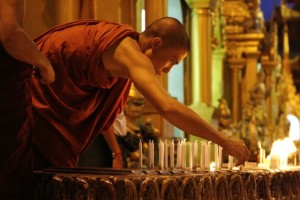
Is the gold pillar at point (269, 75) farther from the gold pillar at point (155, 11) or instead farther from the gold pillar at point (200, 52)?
the gold pillar at point (155, 11)

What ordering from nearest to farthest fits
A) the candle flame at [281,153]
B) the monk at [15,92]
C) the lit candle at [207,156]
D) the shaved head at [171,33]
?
1. the monk at [15,92]
2. the shaved head at [171,33]
3. the lit candle at [207,156]
4. the candle flame at [281,153]

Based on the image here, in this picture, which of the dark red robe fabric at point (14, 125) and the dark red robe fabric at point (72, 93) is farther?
the dark red robe fabric at point (72, 93)

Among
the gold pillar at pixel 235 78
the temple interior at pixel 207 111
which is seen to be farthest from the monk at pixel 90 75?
the gold pillar at pixel 235 78

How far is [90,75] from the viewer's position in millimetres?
A: 3793

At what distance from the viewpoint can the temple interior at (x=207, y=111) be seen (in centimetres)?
342

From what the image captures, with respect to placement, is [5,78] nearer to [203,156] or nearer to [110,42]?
[110,42]

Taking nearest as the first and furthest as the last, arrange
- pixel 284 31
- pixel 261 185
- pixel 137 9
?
pixel 261 185, pixel 137 9, pixel 284 31

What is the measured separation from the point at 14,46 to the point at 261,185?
63.1 inches

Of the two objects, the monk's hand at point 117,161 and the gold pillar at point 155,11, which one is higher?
the gold pillar at point 155,11

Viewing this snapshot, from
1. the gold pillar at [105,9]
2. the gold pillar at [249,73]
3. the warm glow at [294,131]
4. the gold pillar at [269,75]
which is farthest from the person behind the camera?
the gold pillar at [269,75]

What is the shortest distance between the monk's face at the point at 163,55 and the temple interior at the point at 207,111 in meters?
0.50

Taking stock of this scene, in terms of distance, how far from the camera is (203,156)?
4.28 m

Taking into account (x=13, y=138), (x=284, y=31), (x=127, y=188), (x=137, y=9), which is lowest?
(x=127, y=188)

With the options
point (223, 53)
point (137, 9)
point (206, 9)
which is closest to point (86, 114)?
point (137, 9)
